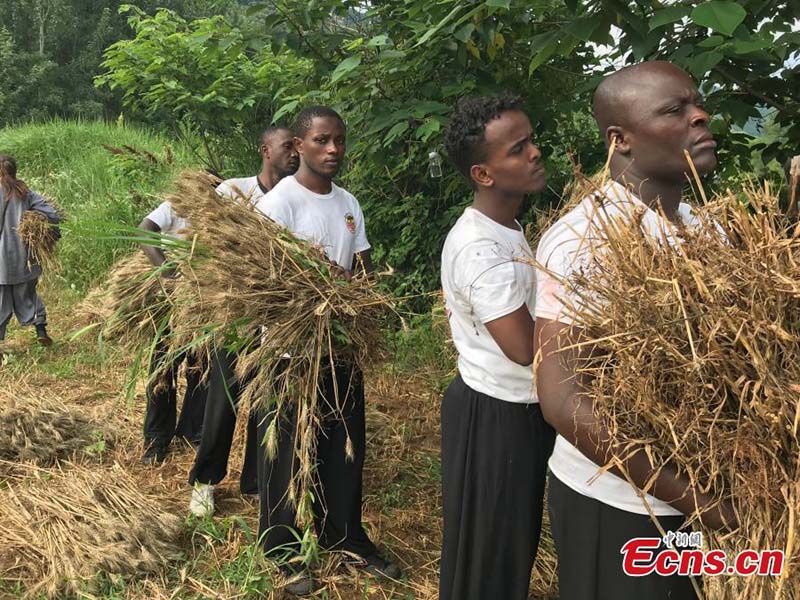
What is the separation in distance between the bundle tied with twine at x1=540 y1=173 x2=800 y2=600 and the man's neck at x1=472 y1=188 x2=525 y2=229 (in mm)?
790

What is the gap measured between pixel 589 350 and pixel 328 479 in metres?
1.67

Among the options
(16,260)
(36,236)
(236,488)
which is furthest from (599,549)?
(16,260)

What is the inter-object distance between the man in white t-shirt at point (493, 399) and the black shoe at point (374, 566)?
77 cm

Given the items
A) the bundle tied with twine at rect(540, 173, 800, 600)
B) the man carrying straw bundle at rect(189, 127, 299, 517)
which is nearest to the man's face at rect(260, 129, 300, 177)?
the man carrying straw bundle at rect(189, 127, 299, 517)

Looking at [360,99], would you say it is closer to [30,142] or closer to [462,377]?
[462,377]

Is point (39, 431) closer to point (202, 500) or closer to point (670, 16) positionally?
point (202, 500)

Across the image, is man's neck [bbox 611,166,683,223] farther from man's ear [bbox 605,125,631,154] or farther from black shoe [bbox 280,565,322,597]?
black shoe [bbox 280,565,322,597]

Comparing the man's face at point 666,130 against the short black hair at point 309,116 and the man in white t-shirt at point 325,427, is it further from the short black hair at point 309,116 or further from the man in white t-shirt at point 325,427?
the short black hair at point 309,116

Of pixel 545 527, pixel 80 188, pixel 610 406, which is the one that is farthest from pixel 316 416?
pixel 80 188

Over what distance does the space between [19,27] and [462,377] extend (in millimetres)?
30705

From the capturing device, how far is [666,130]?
1470mm

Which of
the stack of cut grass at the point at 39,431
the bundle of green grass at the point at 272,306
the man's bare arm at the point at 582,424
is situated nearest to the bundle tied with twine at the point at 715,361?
the man's bare arm at the point at 582,424

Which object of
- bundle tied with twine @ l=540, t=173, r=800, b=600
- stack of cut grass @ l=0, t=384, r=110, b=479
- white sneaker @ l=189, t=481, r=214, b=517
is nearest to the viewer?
bundle tied with twine @ l=540, t=173, r=800, b=600

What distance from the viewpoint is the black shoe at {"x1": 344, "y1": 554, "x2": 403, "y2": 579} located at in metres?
2.72
